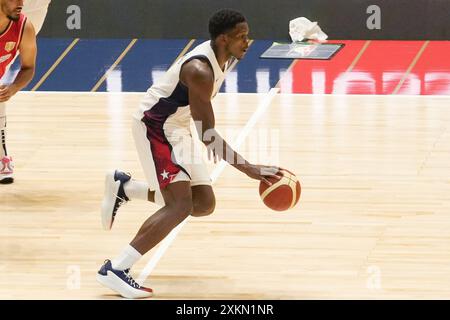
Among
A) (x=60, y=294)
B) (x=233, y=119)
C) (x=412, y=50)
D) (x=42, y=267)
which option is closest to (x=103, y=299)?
(x=60, y=294)

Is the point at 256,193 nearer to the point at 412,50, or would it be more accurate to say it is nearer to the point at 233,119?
the point at 233,119

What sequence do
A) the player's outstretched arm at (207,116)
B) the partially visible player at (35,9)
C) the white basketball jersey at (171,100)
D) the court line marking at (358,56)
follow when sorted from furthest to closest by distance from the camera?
the court line marking at (358,56)
the partially visible player at (35,9)
the white basketball jersey at (171,100)
the player's outstretched arm at (207,116)

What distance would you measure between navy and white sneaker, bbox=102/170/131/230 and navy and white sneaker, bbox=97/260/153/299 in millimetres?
945

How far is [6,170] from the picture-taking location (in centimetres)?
993

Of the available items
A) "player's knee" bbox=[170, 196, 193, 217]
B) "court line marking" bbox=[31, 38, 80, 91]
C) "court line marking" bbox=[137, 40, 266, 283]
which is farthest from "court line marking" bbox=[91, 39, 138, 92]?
"player's knee" bbox=[170, 196, 193, 217]

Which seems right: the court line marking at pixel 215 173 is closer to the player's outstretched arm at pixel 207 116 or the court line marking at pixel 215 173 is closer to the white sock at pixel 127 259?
the white sock at pixel 127 259

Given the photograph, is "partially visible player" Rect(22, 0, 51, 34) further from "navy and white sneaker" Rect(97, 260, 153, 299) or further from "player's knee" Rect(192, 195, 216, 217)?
"navy and white sneaker" Rect(97, 260, 153, 299)

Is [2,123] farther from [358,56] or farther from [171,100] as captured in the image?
[358,56]

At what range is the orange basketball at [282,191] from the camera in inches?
286

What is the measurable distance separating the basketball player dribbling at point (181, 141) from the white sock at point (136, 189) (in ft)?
1.27

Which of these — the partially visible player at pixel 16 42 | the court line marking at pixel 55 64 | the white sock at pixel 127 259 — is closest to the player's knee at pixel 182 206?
the white sock at pixel 127 259

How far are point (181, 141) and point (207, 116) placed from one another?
0.41 m

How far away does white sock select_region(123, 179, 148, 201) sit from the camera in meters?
8.00
